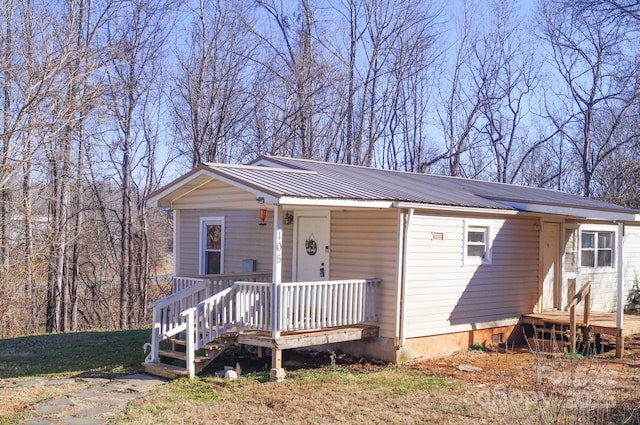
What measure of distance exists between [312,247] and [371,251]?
1.42 metres

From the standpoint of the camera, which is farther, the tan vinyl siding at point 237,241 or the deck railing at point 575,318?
the tan vinyl siding at point 237,241

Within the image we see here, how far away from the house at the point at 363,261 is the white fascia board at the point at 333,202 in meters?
Result: 0.02

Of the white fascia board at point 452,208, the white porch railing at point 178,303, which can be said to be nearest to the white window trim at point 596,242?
the white fascia board at point 452,208

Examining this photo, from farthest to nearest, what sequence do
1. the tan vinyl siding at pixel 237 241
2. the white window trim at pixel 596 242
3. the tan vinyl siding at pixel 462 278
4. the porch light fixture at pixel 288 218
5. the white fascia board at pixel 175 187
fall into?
the white window trim at pixel 596 242, the tan vinyl siding at pixel 237 241, the porch light fixture at pixel 288 218, the tan vinyl siding at pixel 462 278, the white fascia board at pixel 175 187

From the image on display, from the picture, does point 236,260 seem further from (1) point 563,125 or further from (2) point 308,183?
(1) point 563,125

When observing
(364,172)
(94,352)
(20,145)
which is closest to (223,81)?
(20,145)

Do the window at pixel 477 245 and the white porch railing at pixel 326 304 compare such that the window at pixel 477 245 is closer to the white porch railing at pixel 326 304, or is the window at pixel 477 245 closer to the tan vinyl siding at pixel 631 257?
the white porch railing at pixel 326 304

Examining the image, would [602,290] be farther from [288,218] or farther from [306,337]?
[306,337]

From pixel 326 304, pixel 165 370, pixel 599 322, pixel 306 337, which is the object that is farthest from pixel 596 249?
pixel 165 370

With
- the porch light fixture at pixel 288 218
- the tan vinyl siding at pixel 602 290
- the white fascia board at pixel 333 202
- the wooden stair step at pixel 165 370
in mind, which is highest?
the white fascia board at pixel 333 202

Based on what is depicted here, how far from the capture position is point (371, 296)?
11227mm

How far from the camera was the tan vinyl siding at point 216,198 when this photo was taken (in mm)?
11055

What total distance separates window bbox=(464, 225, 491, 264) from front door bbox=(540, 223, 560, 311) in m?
1.85

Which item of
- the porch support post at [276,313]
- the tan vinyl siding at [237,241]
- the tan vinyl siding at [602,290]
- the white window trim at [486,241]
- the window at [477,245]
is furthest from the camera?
the tan vinyl siding at [602,290]
